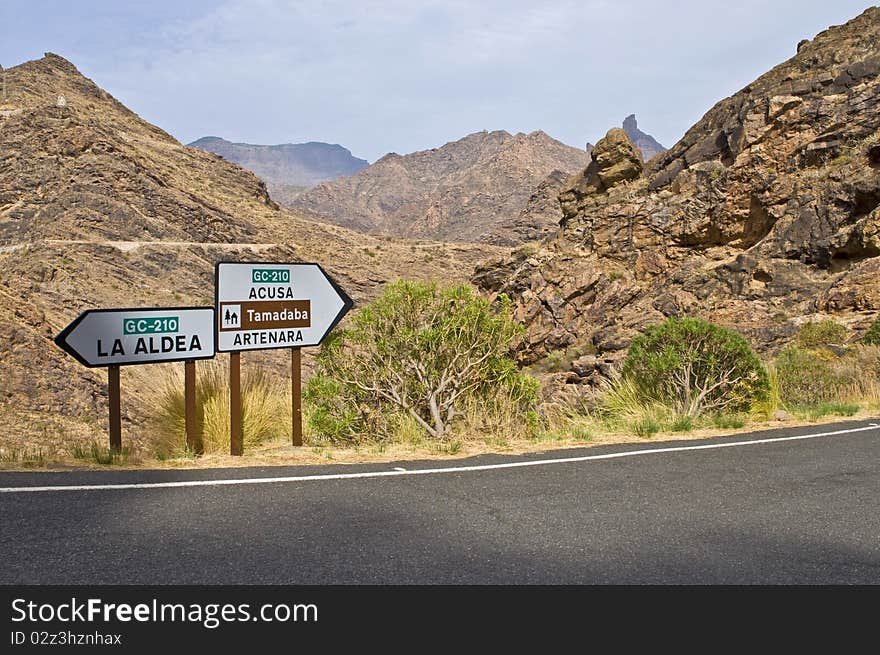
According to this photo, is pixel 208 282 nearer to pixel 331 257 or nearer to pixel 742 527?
pixel 331 257

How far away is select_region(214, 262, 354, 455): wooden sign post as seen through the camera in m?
7.60

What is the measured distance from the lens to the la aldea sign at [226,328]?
6930 millimetres

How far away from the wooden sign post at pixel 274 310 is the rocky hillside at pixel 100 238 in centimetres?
675

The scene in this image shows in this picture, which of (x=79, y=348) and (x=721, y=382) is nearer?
(x=79, y=348)

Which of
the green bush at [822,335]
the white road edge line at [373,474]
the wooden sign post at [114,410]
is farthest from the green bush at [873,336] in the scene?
the wooden sign post at [114,410]

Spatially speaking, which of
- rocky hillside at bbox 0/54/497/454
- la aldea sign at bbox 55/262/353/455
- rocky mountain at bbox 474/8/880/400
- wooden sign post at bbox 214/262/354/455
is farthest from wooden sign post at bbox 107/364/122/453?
rocky mountain at bbox 474/8/880/400

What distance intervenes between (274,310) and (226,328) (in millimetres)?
600

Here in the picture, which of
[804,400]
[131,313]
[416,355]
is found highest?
[131,313]

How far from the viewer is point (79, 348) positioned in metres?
6.77

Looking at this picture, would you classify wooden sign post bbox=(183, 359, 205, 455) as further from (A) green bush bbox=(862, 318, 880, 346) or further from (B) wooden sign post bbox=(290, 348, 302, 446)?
(A) green bush bbox=(862, 318, 880, 346)

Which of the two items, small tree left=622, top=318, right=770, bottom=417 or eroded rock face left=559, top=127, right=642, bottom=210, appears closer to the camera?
small tree left=622, top=318, right=770, bottom=417

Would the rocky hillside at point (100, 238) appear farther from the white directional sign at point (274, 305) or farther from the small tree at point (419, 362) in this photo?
the white directional sign at point (274, 305)

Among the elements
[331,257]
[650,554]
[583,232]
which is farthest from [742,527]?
[331,257]
